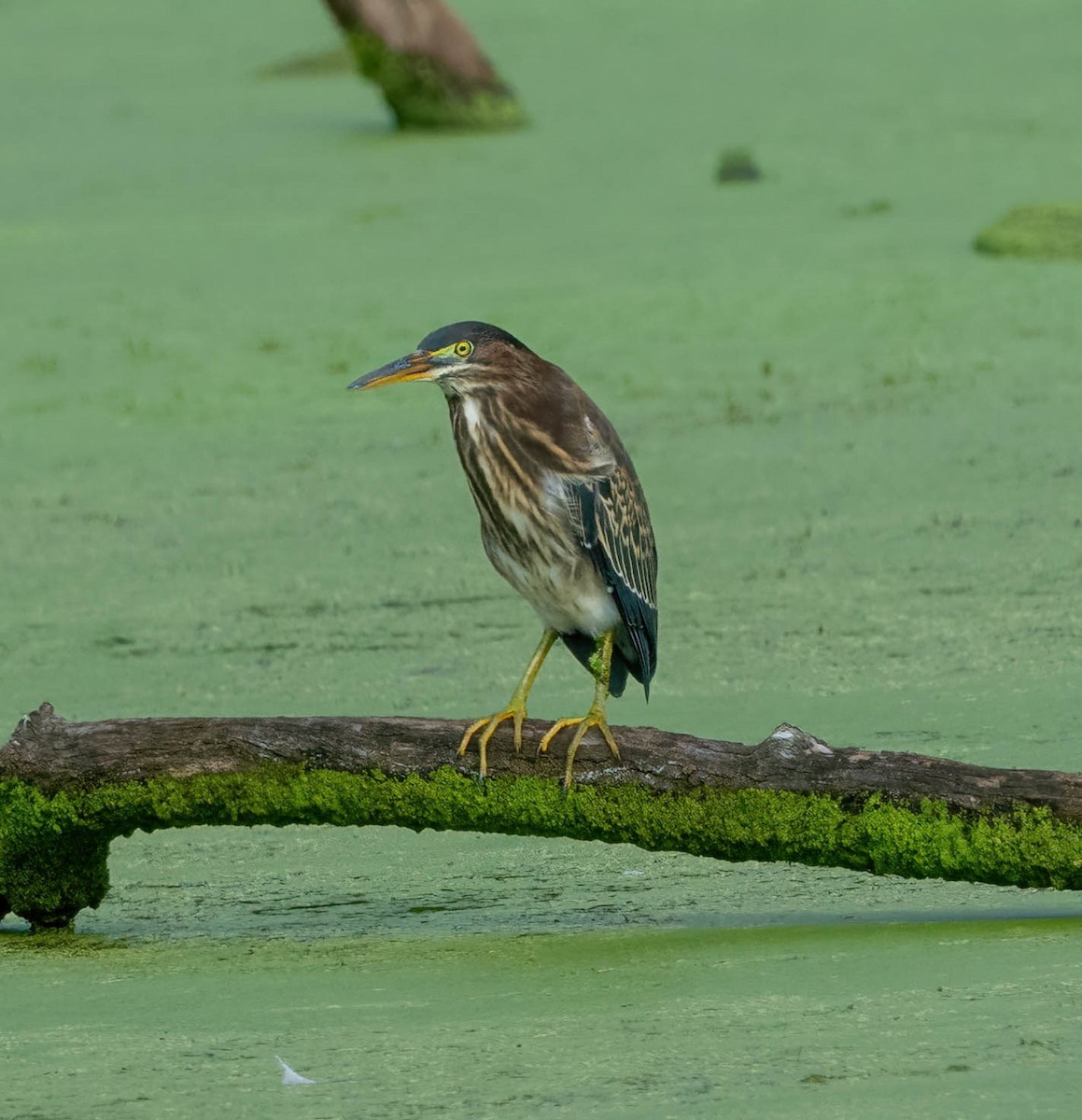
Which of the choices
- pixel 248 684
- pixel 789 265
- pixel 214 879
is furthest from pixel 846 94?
pixel 214 879

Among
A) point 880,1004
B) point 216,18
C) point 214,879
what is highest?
point 880,1004

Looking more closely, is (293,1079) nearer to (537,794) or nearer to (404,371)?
(537,794)

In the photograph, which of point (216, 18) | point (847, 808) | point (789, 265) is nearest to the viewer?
point (847, 808)

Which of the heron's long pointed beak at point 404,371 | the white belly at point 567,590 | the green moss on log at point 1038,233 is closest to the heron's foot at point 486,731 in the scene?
the white belly at point 567,590

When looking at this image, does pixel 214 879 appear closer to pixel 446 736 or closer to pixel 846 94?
pixel 446 736

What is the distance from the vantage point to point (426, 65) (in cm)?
902

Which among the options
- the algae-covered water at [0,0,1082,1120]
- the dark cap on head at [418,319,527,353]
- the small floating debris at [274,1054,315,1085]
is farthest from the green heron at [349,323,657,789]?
the small floating debris at [274,1054,315,1085]

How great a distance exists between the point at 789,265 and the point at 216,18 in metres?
5.60

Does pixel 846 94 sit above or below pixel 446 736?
below

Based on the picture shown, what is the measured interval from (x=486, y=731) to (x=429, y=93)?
21.1ft

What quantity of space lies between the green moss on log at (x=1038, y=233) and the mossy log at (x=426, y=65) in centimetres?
277

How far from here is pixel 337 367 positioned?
21.2ft

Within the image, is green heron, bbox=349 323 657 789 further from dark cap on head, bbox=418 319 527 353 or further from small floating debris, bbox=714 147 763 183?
small floating debris, bbox=714 147 763 183

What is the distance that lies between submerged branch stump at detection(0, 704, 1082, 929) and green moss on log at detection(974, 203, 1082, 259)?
434 centimetres
